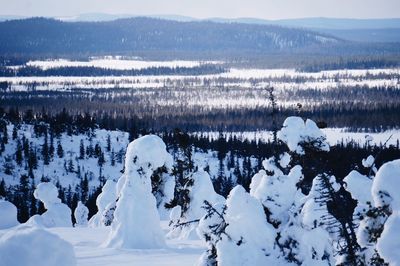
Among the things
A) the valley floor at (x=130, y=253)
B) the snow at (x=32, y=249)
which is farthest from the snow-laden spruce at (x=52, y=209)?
the snow at (x=32, y=249)

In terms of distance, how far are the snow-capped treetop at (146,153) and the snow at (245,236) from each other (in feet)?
31.2

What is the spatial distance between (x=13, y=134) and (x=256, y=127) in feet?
330

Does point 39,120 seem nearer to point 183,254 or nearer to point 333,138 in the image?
point 333,138

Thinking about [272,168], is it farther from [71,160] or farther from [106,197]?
[71,160]

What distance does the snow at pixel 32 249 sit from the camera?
428 inches

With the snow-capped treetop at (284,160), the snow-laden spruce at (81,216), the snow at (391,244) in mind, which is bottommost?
the snow-laden spruce at (81,216)

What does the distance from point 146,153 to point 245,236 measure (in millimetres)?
9910

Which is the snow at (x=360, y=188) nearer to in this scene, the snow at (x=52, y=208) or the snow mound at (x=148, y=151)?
the snow mound at (x=148, y=151)

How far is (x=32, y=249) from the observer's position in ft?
36.2

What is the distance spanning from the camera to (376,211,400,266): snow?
Answer: 27.2ft

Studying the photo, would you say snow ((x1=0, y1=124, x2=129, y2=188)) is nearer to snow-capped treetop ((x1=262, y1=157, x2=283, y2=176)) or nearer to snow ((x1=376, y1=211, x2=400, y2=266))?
snow-capped treetop ((x1=262, y1=157, x2=283, y2=176))

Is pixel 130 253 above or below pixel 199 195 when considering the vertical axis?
below

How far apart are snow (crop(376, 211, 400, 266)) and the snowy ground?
9043mm

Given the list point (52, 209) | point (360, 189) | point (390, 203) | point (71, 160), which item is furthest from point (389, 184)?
point (71, 160)
